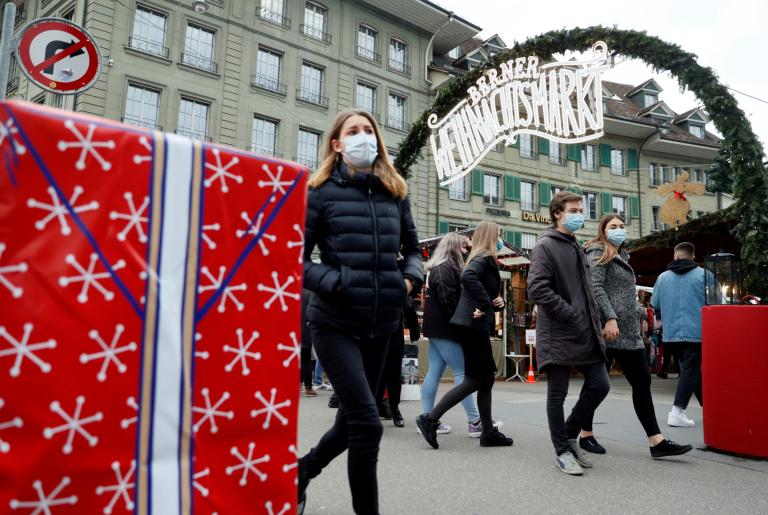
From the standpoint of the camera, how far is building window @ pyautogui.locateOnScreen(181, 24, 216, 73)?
72.1 ft

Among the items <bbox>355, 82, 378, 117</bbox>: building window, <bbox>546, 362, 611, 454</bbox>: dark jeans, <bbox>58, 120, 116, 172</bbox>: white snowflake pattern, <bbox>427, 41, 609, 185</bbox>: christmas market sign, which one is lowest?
<bbox>546, 362, 611, 454</bbox>: dark jeans

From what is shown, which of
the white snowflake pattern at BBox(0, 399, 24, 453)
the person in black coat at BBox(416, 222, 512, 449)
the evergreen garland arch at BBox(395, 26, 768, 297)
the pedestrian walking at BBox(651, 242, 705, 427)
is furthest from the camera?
the pedestrian walking at BBox(651, 242, 705, 427)

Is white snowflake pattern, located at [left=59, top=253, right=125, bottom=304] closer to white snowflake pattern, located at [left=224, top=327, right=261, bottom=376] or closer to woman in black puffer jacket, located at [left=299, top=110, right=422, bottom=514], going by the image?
white snowflake pattern, located at [left=224, top=327, right=261, bottom=376]

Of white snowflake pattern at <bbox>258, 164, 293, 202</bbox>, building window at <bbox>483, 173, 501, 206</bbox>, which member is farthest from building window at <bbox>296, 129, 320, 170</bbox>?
white snowflake pattern at <bbox>258, 164, 293, 202</bbox>

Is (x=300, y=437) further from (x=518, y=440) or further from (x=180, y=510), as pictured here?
(x=180, y=510)

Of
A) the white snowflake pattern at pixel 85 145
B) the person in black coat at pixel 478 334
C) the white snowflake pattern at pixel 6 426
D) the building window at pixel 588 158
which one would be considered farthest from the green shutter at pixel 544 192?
the white snowflake pattern at pixel 6 426

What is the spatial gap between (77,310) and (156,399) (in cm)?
30

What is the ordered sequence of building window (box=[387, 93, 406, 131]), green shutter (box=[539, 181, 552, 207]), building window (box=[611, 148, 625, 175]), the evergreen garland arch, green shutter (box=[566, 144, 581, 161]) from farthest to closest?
1. building window (box=[611, 148, 625, 175])
2. green shutter (box=[566, 144, 581, 161])
3. green shutter (box=[539, 181, 552, 207])
4. building window (box=[387, 93, 406, 131])
5. the evergreen garland arch

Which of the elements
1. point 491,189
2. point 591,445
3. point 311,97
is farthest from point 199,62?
point 591,445

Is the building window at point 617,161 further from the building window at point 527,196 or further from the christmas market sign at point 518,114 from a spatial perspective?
the christmas market sign at point 518,114

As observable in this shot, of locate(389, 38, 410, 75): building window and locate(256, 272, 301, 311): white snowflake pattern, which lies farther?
locate(389, 38, 410, 75): building window

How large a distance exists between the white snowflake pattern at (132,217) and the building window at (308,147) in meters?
23.3

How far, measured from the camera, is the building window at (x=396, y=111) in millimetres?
27366

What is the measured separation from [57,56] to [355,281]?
5462 millimetres
